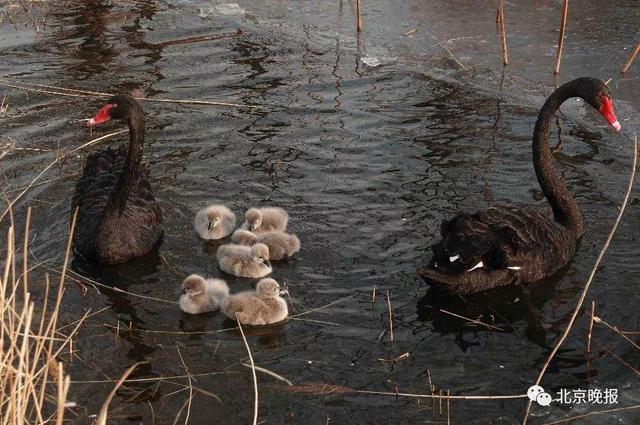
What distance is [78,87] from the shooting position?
828cm

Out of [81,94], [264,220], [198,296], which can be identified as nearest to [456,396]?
[198,296]

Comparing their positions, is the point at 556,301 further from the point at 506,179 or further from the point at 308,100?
the point at 308,100

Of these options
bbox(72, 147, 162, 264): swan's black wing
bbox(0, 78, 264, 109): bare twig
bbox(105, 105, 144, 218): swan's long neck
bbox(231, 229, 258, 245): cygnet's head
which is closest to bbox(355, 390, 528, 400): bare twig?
bbox(231, 229, 258, 245): cygnet's head

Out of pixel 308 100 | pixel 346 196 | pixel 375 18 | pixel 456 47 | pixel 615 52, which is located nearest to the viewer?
pixel 346 196

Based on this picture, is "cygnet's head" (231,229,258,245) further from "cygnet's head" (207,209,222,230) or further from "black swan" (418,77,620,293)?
"black swan" (418,77,620,293)

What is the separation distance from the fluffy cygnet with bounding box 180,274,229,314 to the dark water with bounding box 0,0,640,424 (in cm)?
7

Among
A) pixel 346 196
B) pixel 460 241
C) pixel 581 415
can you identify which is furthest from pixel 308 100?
pixel 581 415

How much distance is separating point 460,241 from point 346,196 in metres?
1.43

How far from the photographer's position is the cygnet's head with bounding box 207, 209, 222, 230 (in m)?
5.60

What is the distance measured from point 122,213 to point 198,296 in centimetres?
111

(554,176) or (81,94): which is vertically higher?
(554,176)

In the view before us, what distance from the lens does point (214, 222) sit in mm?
5605

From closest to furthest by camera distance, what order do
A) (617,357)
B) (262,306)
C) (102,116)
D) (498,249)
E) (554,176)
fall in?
(617,357) < (262,306) < (498,249) < (102,116) < (554,176)

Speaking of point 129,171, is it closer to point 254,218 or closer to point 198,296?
point 254,218
